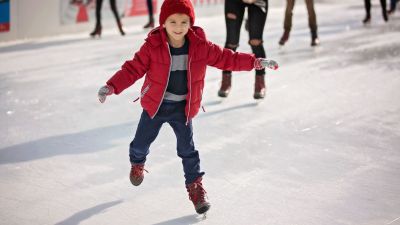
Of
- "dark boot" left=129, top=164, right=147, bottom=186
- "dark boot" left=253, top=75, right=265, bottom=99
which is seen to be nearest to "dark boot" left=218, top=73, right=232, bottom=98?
"dark boot" left=253, top=75, right=265, bottom=99

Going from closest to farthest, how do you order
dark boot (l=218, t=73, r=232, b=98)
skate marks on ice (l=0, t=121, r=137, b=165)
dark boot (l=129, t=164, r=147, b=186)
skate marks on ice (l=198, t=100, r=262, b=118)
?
dark boot (l=129, t=164, r=147, b=186) < skate marks on ice (l=0, t=121, r=137, b=165) < skate marks on ice (l=198, t=100, r=262, b=118) < dark boot (l=218, t=73, r=232, b=98)

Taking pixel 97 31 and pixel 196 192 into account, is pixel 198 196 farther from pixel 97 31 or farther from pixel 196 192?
pixel 97 31

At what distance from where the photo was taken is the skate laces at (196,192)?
7.46 ft

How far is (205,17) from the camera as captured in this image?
11.2m

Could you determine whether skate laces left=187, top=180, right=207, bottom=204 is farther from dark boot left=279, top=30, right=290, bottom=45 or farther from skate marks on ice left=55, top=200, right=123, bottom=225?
dark boot left=279, top=30, right=290, bottom=45

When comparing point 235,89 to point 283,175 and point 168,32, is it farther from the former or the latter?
point 168,32

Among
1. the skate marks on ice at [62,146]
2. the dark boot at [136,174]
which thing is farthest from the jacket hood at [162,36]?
the skate marks on ice at [62,146]

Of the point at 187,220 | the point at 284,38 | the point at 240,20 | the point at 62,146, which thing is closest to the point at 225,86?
the point at 240,20

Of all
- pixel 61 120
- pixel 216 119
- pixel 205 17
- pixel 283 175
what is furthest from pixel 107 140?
pixel 205 17

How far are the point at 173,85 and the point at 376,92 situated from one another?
8.99ft

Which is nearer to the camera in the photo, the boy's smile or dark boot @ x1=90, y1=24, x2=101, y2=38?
the boy's smile

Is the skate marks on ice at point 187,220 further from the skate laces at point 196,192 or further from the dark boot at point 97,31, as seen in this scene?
the dark boot at point 97,31

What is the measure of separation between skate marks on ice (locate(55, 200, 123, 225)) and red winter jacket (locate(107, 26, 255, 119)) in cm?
44

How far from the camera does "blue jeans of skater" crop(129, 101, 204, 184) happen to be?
229 cm
